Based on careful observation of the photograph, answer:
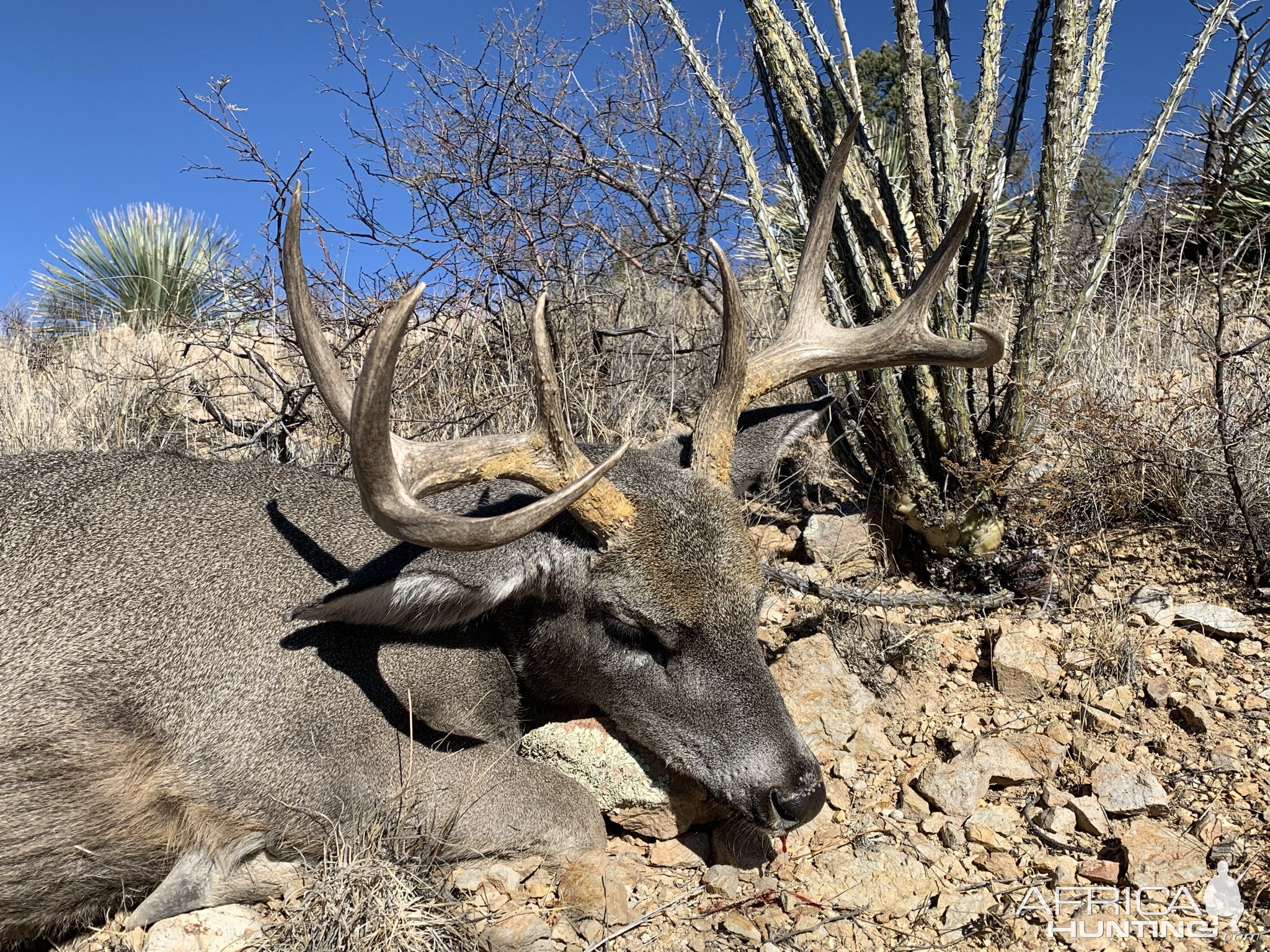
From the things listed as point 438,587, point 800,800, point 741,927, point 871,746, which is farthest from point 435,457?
point 871,746

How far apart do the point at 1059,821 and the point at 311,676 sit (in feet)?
8.64

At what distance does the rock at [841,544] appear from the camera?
5156 millimetres

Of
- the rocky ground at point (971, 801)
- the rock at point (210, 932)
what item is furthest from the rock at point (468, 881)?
the rock at point (210, 932)

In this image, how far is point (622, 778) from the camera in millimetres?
3580

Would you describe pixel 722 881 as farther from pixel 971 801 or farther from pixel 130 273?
pixel 130 273

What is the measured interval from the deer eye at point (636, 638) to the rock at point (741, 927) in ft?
2.84

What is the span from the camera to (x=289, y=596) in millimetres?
3480

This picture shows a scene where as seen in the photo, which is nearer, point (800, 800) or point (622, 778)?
point (800, 800)

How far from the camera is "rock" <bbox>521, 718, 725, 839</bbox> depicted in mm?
3557

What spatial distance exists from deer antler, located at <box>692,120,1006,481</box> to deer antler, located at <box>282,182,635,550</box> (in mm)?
646

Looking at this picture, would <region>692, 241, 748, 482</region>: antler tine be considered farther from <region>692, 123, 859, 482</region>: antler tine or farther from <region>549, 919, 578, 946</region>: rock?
<region>549, 919, 578, 946</region>: rock

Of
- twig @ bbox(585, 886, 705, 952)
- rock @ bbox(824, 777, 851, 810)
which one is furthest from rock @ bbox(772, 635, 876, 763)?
twig @ bbox(585, 886, 705, 952)

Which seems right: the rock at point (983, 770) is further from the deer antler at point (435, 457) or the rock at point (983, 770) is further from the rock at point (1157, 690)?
the deer antler at point (435, 457)

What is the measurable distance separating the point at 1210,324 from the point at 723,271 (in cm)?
504
